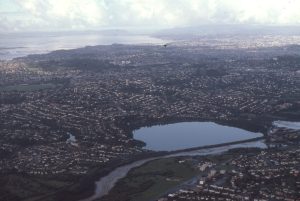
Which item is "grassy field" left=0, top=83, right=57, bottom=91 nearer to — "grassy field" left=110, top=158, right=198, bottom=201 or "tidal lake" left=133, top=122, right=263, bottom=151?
"tidal lake" left=133, top=122, right=263, bottom=151

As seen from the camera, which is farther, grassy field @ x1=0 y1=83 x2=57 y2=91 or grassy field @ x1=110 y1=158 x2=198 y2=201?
grassy field @ x1=0 y1=83 x2=57 y2=91

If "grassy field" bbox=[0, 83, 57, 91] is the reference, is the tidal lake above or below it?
below

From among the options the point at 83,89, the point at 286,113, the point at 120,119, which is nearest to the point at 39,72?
the point at 83,89

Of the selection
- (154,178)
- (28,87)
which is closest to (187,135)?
(154,178)

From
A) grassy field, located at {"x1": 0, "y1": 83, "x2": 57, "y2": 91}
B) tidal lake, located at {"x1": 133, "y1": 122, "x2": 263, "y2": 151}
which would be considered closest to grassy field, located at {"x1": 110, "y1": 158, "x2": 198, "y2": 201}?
tidal lake, located at {"x1": 133, "y1": 122, "x2": 263, "y2": 151}

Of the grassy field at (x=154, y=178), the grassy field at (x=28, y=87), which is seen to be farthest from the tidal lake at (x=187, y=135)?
the grassy field at (x=28, y=87)

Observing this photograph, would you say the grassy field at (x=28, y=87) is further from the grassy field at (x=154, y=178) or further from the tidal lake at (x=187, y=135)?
the grassy field at (x=154, y=178)

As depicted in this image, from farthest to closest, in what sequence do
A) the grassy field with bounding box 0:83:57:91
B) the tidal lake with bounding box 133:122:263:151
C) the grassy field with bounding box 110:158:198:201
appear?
1. the grassy field with bounding box 0:83:57:91
2. the tidal lake with bounding box 133:122:263:151
3. the grassy field with bounding box 110:158:198:201

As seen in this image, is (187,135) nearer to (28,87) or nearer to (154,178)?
(154,178)

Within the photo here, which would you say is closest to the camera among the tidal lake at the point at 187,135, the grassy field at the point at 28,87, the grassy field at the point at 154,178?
the grassy field at the point at 154,178

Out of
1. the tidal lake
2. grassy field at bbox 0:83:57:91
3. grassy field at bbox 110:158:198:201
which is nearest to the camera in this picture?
grassy field at bbox 110:158:198:201
